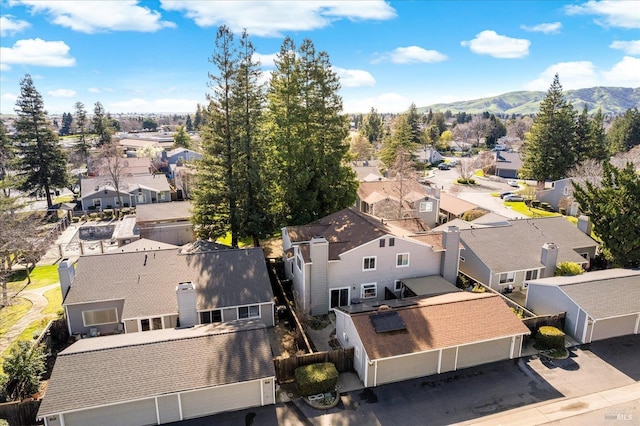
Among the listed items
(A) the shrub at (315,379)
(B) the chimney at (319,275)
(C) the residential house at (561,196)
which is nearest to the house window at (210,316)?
(B) the chimney at (319,275)

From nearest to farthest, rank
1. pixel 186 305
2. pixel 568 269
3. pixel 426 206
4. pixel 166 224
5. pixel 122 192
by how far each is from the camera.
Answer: pixel 186 305
pixel 568 269
pixel 166 224
pixel 426 206
pixel 122 192

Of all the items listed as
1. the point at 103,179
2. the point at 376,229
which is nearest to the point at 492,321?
the point at 376,229

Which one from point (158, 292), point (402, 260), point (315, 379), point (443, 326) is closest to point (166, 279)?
point (158, 292)

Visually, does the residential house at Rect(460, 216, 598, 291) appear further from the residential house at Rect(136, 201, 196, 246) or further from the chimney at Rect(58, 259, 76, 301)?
the chimney at Rect(58, 259, 76, 301)

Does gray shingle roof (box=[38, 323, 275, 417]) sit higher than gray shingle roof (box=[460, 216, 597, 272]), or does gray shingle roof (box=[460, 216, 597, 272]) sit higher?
gray shingle roof (box=[460, 216, 597, 272])

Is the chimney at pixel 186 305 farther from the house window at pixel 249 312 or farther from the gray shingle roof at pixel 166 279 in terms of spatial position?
the house window at pixel 249 312

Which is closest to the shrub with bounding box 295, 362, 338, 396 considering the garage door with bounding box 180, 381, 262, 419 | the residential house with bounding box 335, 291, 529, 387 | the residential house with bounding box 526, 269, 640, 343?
the residential house with bounding box 335, 291, 529, 387

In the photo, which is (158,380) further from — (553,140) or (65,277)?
(553,140)
